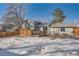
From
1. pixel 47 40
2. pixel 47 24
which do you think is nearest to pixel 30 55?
pixel 47 40

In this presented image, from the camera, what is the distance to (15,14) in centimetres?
175

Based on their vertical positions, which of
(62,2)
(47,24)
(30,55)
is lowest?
(30,55)

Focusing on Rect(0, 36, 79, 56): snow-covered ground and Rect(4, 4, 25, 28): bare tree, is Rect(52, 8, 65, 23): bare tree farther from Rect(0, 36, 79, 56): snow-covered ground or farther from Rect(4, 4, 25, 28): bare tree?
Rect(4, 4, 25, 28): bare tree

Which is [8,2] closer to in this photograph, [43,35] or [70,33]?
[43,35]

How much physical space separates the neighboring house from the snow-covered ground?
0.07 metres

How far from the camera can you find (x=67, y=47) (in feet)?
5.62

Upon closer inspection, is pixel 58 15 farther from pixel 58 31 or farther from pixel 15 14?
pixel 15 14

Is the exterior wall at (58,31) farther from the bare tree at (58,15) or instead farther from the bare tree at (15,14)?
the bare tree at (15,14)

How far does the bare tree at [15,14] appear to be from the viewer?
1.73m

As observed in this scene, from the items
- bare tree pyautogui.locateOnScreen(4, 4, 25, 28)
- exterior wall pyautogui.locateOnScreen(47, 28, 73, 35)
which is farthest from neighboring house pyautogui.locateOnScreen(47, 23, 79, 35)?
bare tree pyautogui.locateOnScreen(4, 4, 25, 28)

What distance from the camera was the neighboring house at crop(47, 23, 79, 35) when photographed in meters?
1.71

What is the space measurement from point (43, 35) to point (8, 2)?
0.43 metres

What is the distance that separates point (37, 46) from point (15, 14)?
35cm

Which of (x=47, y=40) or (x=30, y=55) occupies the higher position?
(x=47, y=40)
